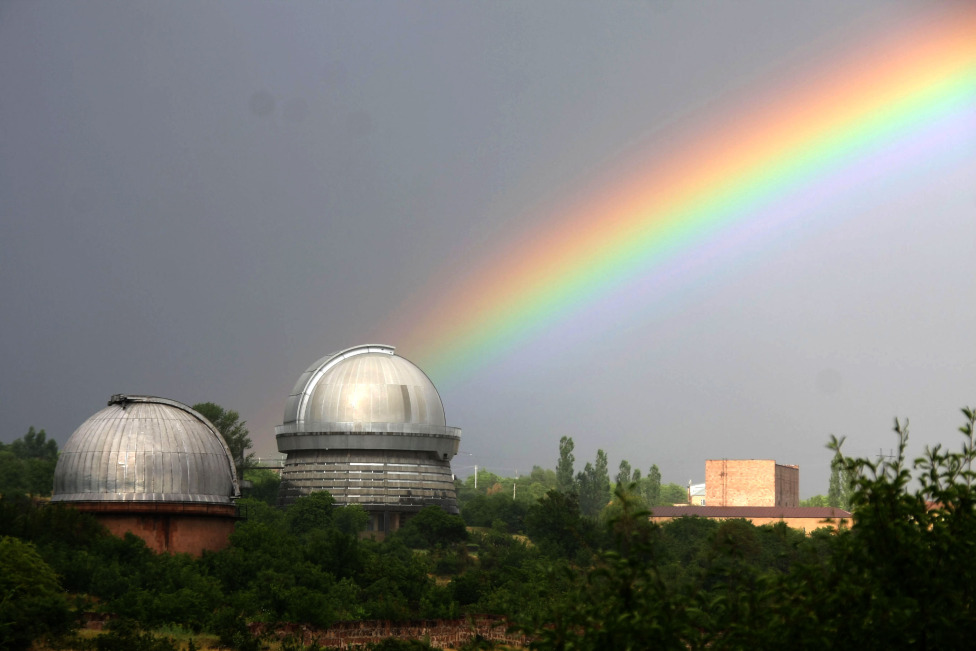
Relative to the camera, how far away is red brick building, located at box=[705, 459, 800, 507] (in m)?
140

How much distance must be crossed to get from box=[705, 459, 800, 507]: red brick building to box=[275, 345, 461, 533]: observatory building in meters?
72.5

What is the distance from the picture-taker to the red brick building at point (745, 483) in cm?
14025

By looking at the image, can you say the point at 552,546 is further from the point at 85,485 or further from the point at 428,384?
the point at 85,485

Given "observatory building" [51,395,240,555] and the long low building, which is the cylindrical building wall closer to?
"observatory building" [51,395,240,555]

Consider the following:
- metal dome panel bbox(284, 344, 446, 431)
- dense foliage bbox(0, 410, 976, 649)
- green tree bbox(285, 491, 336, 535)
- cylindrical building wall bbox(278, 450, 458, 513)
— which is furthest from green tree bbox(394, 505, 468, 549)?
metal dome panel bbox(284, 344, 446, 431)

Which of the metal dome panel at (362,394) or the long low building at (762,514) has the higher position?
the metal dome panel at (362,394)

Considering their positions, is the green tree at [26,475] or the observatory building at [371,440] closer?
the observatory building at [371,440]

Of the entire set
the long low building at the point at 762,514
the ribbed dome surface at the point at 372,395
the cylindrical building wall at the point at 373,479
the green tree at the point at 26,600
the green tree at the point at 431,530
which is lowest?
the green tree at the point at 26,600

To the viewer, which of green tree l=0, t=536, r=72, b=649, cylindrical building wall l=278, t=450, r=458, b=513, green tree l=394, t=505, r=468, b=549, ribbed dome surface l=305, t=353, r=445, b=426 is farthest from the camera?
ribbed dome surface l=305, t=353, r=445, b=426

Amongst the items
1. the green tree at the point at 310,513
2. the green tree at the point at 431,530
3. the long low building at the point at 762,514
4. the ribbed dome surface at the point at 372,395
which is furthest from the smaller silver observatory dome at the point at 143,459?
the long low building at the point at 762,514

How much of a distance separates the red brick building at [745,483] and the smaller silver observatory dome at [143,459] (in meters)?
94.2

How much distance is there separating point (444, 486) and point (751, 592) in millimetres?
62483

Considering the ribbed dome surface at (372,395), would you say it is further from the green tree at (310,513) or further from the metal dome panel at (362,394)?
the green tree at (310,513)

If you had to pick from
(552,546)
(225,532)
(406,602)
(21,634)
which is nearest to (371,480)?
(552,546)
